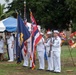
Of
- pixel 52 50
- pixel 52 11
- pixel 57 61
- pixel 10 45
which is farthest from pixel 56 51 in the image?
pixel 52 11

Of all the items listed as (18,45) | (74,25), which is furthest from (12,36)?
(74,25)

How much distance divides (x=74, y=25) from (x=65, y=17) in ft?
8.93

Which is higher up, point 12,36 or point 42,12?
point 42,12

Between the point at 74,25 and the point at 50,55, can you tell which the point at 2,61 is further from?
the point at 74,25

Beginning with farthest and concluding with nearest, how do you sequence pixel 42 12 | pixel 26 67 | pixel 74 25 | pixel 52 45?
pixel 74 25 < pixel 42 12 < pixel 26 67 < pixel 52 45

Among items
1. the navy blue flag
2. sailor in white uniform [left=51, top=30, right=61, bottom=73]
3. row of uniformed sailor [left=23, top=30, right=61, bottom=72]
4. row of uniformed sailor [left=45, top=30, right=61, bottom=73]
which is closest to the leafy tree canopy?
the navy blue flag

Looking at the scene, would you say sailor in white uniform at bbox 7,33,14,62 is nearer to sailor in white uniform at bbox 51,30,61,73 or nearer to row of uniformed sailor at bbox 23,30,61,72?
row of uniformed sailor at bbox 23,30,61,72

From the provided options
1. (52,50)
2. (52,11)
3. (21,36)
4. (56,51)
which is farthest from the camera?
(52,11)

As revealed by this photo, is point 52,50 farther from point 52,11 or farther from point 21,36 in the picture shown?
point 52,11

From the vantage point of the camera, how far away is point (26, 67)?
18031 millimetres

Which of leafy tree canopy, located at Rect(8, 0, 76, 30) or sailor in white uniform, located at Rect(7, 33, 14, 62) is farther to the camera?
leafy tree canopy, located at Rect(8, 0, 76, 30)

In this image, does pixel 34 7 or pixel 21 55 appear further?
pixel 34 7

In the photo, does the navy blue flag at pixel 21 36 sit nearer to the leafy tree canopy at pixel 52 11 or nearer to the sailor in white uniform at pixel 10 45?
the sailor in white uniform at pixel 10 45

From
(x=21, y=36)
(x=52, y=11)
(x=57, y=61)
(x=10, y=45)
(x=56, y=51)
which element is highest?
(x=52, y=11)
